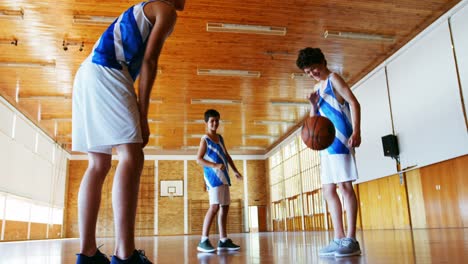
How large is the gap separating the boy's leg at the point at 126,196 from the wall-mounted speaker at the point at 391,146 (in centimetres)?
946

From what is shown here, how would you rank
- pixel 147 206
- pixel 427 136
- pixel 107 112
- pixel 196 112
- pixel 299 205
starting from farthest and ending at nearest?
1. pixel 147 206
2. pixel 299 205
3. pixel 196 112
4. pixel 427 136
5. pixel 107 112

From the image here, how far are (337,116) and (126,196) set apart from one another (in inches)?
80.4

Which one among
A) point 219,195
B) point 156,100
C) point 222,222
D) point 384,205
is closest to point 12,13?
point 156,100

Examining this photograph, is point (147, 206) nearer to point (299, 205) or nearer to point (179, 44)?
point (299, 205)

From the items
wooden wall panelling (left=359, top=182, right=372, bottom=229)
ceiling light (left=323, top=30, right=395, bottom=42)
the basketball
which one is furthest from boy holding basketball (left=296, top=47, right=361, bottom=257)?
wooden wall panelling (left=359, top=182, right=372, bottom=229)

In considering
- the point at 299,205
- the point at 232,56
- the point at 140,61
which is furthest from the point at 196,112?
the point at 140,61

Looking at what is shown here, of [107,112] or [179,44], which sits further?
[179,44]

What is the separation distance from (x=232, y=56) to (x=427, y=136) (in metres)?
5.24

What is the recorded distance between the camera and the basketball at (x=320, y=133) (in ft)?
10.0

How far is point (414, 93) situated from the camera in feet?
31.7

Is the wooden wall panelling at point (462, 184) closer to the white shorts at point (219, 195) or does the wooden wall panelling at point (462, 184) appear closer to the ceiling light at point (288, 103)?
the white shorts at point (219, 195)

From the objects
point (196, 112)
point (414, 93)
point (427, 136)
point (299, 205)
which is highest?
point (196, 112)

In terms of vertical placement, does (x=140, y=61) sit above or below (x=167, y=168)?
below

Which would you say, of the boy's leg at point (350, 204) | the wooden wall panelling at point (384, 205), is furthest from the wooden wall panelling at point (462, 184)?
the boy's leg at point (350, 204)
